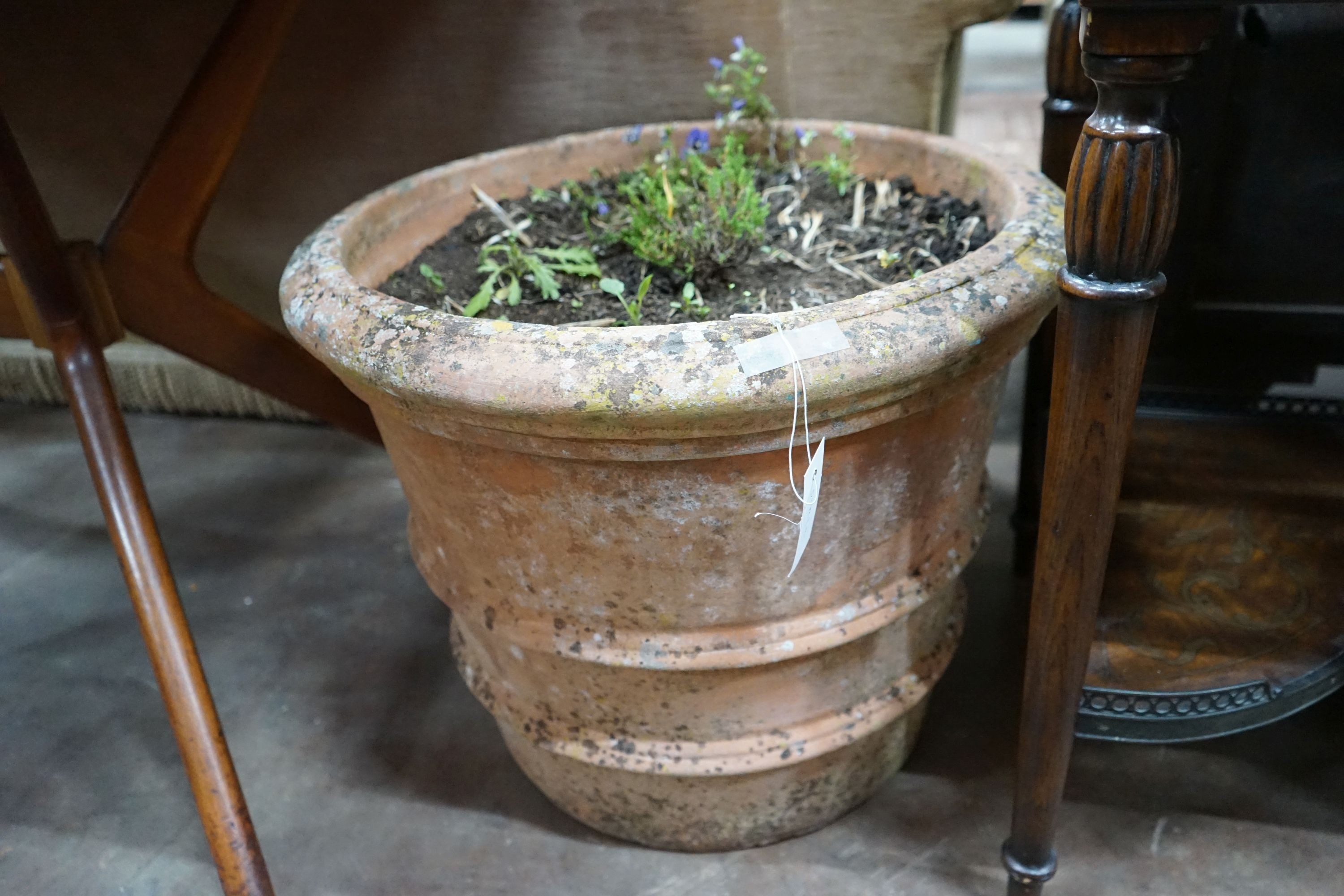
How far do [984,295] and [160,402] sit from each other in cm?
196

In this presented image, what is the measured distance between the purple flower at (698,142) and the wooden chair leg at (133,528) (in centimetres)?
78

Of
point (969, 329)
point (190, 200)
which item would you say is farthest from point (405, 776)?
point (969, 329)

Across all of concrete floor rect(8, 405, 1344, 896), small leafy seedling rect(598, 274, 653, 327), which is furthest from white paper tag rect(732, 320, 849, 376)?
concrete floor rect(8, 405, 1344, 896)

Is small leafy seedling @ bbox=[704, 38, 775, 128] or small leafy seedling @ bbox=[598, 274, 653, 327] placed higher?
small leafy seedling @ bbox=[704, 38, 775, 128]

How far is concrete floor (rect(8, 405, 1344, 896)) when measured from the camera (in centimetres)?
103

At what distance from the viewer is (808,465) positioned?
2.47 ft

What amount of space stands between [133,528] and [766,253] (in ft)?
2.56

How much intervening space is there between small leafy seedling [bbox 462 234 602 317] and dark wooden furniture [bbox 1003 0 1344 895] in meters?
0.51

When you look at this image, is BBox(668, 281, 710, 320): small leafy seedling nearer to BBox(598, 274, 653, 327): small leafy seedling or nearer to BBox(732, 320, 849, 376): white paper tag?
BBox(598, 274, 653, 327): small leafy seedling

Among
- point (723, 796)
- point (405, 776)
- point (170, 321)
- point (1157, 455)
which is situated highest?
point (170, 321)

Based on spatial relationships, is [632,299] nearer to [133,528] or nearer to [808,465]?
[808,465]

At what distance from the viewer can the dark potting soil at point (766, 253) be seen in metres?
0.95

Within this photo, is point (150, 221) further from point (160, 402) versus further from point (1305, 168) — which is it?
point (1305, 168)

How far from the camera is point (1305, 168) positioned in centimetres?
115
